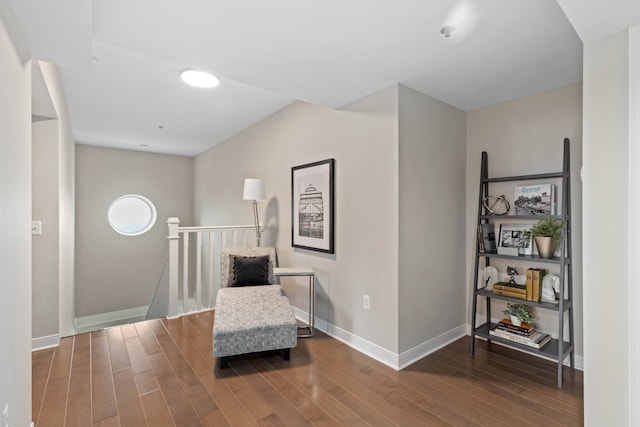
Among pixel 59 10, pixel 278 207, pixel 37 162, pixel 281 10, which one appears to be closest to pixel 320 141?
pixel 278 207

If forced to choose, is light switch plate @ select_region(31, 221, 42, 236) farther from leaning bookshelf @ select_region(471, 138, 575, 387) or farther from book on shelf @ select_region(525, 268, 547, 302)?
book on shelf @ select_region(525, 268, 547, 302)

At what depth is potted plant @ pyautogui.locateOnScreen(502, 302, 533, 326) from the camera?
2.55 metres

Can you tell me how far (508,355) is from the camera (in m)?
2.65

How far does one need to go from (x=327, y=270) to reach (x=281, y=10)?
2266 millimetres

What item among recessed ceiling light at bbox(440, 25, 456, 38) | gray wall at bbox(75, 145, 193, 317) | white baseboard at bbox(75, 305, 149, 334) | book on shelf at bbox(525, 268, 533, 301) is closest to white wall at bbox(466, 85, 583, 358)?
book on shelf at bbox(525, 268, 533, 301)

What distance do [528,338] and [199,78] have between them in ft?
11.8

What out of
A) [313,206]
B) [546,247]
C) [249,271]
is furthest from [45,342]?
[546,247]

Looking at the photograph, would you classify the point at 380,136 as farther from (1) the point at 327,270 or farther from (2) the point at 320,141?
(1) the point at 327,270

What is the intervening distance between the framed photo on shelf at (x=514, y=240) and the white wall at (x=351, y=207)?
1.06 metres

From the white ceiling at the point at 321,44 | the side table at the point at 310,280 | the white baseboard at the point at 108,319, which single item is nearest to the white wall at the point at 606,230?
the white ceiling at the point at 321,44

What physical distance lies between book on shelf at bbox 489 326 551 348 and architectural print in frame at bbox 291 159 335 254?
1.61m

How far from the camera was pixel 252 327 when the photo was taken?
2.39 metres

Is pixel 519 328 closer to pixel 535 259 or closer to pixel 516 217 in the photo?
pixel 535 259

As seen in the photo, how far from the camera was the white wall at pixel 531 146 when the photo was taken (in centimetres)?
241
